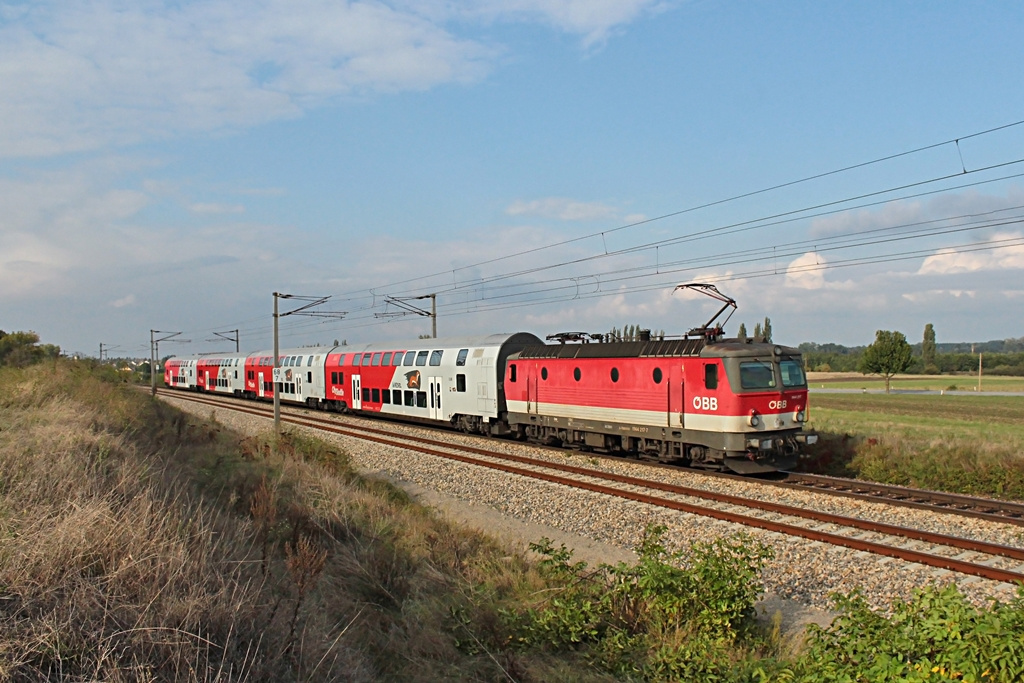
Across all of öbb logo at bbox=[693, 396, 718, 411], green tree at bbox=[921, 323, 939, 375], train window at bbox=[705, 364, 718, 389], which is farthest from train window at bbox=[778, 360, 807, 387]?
green tree at bbox=[921, 323, 939, 375]

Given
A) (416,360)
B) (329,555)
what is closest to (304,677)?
(329,555)

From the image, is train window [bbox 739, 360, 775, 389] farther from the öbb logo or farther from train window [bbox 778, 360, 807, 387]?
the öbb logo

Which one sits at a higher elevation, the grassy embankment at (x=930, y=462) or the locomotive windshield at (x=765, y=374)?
the locomotive windshield at (x=765, y=374)

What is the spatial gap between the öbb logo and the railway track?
80.7 inches

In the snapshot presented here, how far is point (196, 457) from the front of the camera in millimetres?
13953

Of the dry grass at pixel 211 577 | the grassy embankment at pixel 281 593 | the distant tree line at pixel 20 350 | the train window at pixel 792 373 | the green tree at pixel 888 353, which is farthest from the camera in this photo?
the green tree at pixel 888 353

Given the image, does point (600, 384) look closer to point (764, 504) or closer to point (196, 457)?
point (764, 504)

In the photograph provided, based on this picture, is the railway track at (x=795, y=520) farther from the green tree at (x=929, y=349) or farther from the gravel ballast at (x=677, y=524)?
the green tree at (x=929, y=349)

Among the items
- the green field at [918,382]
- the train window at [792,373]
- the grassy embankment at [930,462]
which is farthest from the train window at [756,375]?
the green field at [918,382]

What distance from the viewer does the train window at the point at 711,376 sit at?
15.9 metres

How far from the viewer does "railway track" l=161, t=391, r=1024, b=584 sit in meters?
9.73

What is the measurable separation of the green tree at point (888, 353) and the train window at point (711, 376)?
58725 millimetres

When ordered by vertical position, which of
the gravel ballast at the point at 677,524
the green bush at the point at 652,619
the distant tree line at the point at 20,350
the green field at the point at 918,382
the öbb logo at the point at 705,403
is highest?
the distant tree line at the point at 20,350

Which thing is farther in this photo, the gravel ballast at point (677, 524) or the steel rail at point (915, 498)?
the steel rail at point (915, 498)
